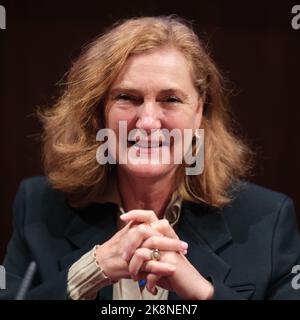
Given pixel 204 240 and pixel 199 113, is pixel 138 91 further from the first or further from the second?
pixel 204 240

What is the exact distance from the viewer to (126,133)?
1043 millimetres

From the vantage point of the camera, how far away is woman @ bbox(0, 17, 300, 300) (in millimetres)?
981

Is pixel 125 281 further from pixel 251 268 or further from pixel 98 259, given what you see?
pixel 251 268

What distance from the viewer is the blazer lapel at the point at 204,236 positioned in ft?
3.45

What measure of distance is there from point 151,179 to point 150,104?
156mm

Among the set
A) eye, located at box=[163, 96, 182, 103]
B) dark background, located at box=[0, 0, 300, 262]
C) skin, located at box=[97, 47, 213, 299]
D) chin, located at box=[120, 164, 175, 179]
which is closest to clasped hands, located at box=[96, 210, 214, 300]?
skin, located at box=[97, 47, 213, 299]

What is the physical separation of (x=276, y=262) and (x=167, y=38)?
0.48 metres

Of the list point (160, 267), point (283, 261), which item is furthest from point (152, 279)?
point (283, 261)

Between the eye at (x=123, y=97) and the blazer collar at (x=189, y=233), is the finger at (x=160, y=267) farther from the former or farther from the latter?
the eye at (x=123, y=97)

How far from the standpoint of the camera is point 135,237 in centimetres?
Answer: 93

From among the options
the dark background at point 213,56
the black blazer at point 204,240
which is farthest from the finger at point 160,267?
the dark background at point 213,56

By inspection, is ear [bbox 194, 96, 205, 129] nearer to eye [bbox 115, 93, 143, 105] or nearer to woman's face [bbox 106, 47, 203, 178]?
woman's face [bbox 106, 47, 203, 178]

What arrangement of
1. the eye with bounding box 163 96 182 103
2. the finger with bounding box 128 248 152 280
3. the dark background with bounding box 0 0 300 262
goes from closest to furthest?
the finger with bounding box 128 248 152 280
the eye with bounding box 163 96 182 103
the dark background with bounding box 0 0 300 262
